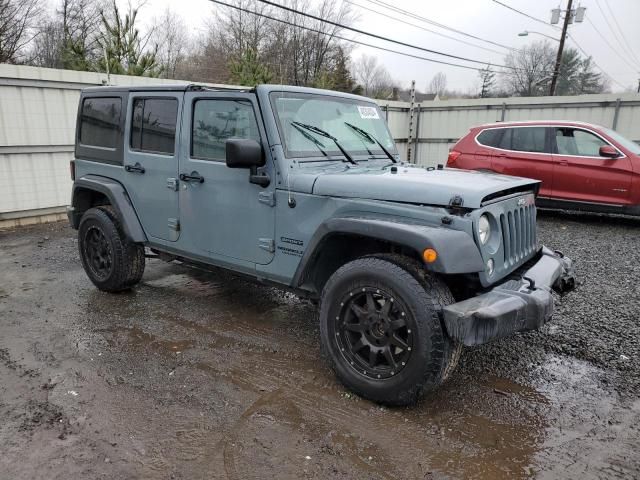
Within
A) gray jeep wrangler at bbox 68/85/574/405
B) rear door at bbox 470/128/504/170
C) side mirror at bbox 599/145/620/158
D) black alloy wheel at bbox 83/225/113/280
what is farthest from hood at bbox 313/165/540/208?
rear door at bbox 470/128/504/170

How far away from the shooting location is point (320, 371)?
335 cm

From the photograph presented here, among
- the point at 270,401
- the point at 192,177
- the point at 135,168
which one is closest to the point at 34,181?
the point at 135,168

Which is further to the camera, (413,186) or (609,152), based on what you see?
(609,152)

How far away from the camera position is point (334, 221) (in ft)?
9.78

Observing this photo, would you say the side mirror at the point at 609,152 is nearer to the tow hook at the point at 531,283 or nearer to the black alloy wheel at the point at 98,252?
the tow hook at the point at 531,283

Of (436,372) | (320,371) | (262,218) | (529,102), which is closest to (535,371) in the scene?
(436,372)

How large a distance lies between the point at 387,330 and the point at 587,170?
6712mm

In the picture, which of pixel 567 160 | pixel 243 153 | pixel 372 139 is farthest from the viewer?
pixel 567 160

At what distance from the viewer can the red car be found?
765 centimetres

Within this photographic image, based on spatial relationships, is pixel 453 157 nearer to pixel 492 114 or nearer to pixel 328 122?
pixel 492 114

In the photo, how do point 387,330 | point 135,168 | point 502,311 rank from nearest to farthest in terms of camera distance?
point 502,311, point 387,330, point 135,168

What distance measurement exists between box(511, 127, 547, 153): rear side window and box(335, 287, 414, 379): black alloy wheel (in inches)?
266

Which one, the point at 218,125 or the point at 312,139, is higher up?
the point at 218,125

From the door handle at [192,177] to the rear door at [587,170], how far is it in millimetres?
6669
